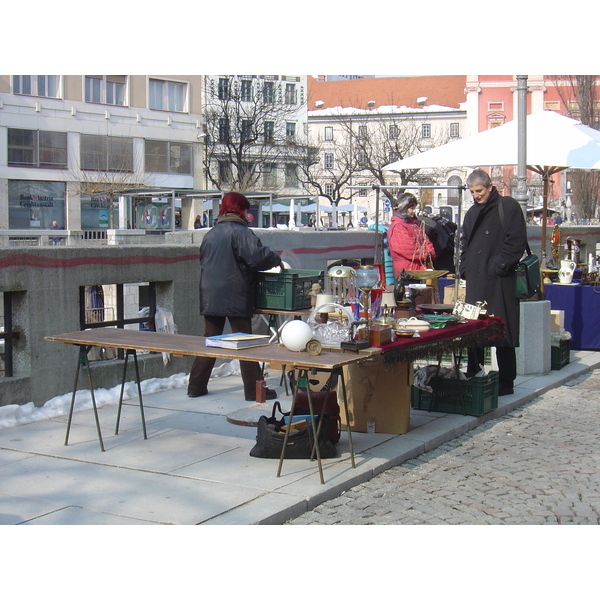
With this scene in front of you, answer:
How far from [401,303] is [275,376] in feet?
9.36

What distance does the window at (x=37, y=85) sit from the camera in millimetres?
42487

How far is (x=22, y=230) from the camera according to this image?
1563 inches

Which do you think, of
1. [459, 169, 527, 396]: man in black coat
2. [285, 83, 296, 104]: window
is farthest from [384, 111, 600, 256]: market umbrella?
[285, 83, 296, 104]: window

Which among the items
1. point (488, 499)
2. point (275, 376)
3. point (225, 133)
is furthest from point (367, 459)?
point (225, 133)

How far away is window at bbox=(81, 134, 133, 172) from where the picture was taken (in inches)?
1777

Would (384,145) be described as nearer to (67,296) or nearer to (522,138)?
(522,138)

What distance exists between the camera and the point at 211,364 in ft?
25.0

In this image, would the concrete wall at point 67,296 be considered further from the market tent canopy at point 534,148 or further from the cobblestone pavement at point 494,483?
the market tent canopy at point 534,148

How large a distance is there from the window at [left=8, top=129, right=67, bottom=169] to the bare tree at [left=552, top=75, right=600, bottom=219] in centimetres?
2605

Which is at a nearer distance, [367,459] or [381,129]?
[367,459]

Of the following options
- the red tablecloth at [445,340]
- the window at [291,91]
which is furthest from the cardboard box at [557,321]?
the window at [291,91]

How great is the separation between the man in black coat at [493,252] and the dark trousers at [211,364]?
204 centimetres

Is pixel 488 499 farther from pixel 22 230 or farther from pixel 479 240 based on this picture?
pixel 22 230

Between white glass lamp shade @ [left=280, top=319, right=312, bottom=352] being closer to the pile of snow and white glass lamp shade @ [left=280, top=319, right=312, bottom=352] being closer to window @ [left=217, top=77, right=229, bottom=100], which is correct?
the pile of snow
